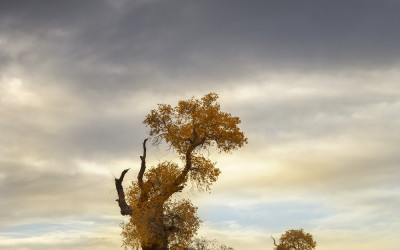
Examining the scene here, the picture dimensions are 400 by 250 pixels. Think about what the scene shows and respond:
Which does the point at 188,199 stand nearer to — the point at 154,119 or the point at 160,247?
the point at 160,247

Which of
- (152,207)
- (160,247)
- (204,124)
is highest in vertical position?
(204,124)

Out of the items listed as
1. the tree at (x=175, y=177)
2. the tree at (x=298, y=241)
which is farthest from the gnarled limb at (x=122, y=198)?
the tree at (x=298, y=241)

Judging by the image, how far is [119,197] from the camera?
50062 millimetres

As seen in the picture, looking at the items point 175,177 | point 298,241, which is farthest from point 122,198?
point 298,241

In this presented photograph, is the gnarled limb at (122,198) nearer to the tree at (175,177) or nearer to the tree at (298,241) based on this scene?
the tree at (175,177)

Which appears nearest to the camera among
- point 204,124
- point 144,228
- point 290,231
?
point 144,228

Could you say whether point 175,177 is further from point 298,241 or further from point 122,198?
point 298,241

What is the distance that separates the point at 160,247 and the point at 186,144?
1157 cm

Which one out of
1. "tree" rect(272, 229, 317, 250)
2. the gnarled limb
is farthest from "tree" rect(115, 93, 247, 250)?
"tree" rect(272, 229, 317, 250)

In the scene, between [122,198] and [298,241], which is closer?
[122,198]

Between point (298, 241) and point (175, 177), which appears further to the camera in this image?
point (298, 241)

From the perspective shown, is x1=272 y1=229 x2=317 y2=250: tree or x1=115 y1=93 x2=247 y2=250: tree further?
x1=272 y1=229 x2=317 y2=250: tree

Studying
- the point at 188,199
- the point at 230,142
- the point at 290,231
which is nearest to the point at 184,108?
the point at 230,142

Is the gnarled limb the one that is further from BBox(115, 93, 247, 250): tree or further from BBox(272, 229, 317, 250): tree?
BBox(272, 229, 317, 250): tree
